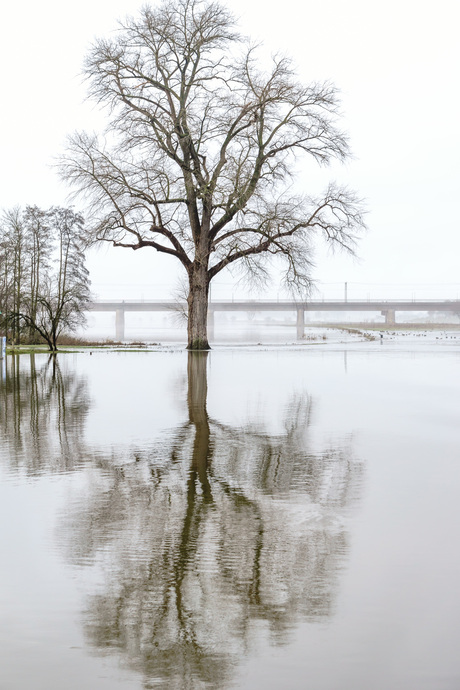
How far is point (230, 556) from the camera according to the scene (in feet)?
16.9

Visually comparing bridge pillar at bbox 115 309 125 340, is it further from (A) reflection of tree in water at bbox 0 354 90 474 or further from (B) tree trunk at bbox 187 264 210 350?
(A) reflection of tree in water at bbox 0 354 90 474

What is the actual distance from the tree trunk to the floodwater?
2975cm

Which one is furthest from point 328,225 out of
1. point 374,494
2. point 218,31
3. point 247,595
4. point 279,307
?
point 279,307

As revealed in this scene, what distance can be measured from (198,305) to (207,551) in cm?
3659

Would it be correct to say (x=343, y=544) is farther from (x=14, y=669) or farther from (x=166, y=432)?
(x=166, y=432)

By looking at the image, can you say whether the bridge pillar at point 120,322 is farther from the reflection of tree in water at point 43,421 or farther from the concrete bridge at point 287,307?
the reflection of tree in water at point 43,421

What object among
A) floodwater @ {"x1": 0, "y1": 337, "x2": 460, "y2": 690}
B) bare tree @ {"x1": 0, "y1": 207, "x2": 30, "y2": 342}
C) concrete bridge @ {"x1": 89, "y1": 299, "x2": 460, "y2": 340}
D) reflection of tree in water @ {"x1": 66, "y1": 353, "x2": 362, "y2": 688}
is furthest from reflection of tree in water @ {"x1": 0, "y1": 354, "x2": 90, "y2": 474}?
concrete bridge @ {"x1": 89, "y1": 299, "x2": 460, "y2": 340}

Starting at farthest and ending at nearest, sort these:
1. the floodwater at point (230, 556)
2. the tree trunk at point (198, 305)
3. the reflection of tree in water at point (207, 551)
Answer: the tree trunk at point (198, 305)
the reflection of tree in water at point (207, 551)
the floodwater at point (230, 556)

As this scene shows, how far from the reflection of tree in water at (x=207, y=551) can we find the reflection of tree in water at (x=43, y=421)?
96cm

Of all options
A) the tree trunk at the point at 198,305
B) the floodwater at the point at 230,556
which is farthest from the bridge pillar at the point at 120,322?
the floodwater at the point at 230,556

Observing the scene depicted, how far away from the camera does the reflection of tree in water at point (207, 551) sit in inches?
151

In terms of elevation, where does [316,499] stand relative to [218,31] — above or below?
below

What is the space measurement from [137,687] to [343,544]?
2344 mm

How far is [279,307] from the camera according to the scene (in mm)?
128625
